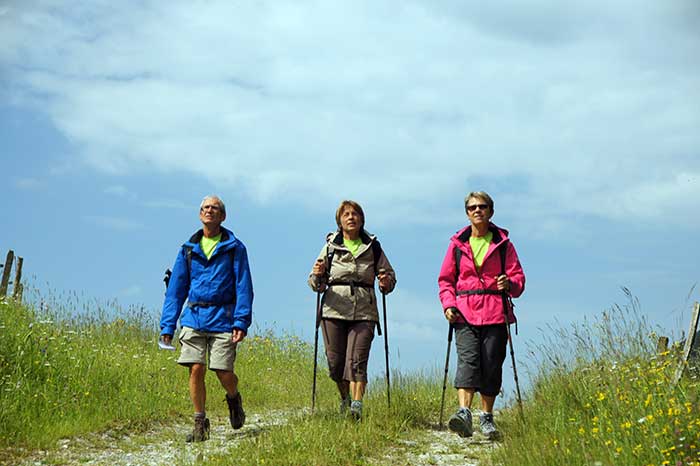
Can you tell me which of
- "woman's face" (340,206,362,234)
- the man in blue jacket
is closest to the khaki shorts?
the man in blue jacket

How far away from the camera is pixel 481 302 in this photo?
8.27 m

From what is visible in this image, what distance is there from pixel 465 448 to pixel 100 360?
233 inches

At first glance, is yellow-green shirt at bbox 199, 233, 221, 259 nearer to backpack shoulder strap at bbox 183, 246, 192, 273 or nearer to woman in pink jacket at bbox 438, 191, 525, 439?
backpack shoulder strap at bbox 183, 246, 192, 273

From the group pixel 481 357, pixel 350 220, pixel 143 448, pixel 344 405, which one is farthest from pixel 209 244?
pixel 481 357

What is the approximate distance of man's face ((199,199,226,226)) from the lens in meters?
8.64

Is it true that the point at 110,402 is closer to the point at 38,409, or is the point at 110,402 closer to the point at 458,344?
the point at 38,409

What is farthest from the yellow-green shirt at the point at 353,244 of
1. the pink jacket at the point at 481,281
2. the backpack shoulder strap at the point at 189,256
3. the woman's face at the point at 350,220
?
the backpack shoulder strap at the point at 189,256

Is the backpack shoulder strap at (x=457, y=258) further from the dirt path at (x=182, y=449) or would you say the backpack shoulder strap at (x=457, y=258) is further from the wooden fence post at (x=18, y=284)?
the wooden fence post at (x=18, y=284)

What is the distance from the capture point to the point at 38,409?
9578 millimetres

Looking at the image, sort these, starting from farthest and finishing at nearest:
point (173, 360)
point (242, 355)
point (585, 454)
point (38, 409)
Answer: point (242, 355)
point (173, 360)
point (38, 409)
point (585, 454)

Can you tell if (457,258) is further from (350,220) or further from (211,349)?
(211,349)

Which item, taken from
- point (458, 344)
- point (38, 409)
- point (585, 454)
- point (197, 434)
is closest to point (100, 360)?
point (38, 409)

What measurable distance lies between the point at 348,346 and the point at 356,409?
27.0 inches

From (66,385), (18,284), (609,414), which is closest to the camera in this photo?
(609,414)
